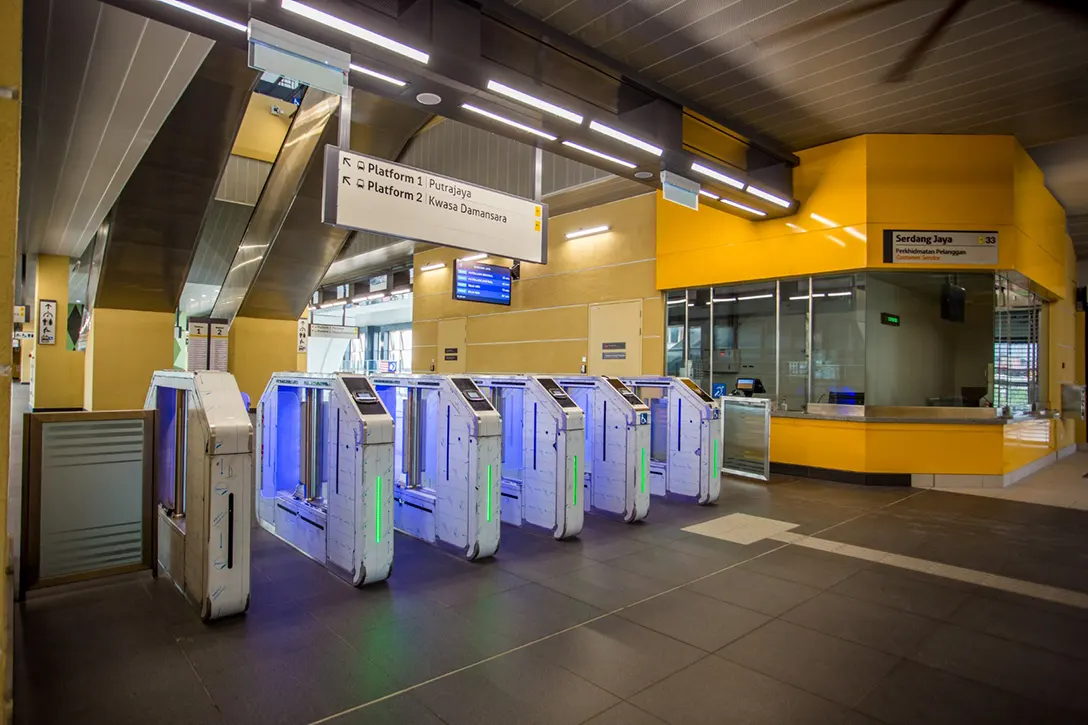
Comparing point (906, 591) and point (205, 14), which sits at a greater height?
point (205, 14)

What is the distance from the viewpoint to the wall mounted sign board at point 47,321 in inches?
462

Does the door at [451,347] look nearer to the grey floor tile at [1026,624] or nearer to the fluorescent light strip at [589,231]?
the fluorescent light strip at [589,231]

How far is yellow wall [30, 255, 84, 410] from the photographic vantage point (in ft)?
39.7

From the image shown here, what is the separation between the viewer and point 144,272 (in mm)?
7840

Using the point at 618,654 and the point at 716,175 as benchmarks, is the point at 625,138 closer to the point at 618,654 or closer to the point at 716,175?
the point at 716,175

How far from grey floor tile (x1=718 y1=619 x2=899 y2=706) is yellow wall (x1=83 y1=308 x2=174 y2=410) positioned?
874 centimetres

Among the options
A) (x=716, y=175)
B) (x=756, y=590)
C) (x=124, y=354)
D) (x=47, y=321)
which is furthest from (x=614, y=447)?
(x=47, y=321)

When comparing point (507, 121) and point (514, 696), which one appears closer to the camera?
point (514, 696)

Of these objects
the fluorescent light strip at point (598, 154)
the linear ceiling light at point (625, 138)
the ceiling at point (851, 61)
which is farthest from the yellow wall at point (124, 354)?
the ceiling at point (851, 61)

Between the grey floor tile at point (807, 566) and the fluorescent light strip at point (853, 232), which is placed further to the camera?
the fluorescent light strip at point (853, 232)

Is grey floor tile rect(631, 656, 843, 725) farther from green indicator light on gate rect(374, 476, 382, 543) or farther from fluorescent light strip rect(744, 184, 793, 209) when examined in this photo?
fluorescent light strip rect(744, 184, 793, 209)

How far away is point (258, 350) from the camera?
10023mm

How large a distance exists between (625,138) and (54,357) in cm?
1307

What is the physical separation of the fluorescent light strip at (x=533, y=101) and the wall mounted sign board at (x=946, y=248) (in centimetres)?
459
